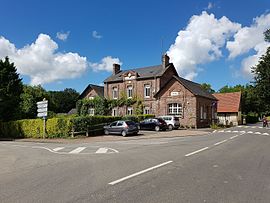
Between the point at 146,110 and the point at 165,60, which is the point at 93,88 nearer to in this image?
the point at 146,110

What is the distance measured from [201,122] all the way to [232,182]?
34826 mm

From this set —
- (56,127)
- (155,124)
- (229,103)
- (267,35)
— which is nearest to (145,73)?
(155,124)

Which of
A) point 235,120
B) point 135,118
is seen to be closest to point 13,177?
point 135,118

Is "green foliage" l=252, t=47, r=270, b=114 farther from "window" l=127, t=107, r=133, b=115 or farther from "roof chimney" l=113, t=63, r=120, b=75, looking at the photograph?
"roof chimney" l=113, t=63, r=120, b=75

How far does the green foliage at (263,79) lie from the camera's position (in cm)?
3869

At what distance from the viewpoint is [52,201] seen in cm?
576

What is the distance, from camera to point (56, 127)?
90.2ft

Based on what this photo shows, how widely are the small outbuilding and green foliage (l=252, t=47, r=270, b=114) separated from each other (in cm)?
1489

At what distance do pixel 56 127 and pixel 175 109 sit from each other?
19.7 metres

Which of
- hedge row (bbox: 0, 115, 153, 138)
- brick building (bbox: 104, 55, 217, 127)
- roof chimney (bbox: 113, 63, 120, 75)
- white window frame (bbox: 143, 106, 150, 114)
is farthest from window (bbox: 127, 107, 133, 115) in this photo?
hedge row (bbox: 0, 115, 153, 138)

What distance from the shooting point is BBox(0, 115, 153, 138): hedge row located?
27.2 m

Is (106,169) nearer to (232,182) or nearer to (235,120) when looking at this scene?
(232,182)

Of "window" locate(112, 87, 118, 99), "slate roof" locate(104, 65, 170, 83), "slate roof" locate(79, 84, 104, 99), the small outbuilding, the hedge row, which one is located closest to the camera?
the hedge row

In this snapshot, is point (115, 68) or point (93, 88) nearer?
point (93, 88)
